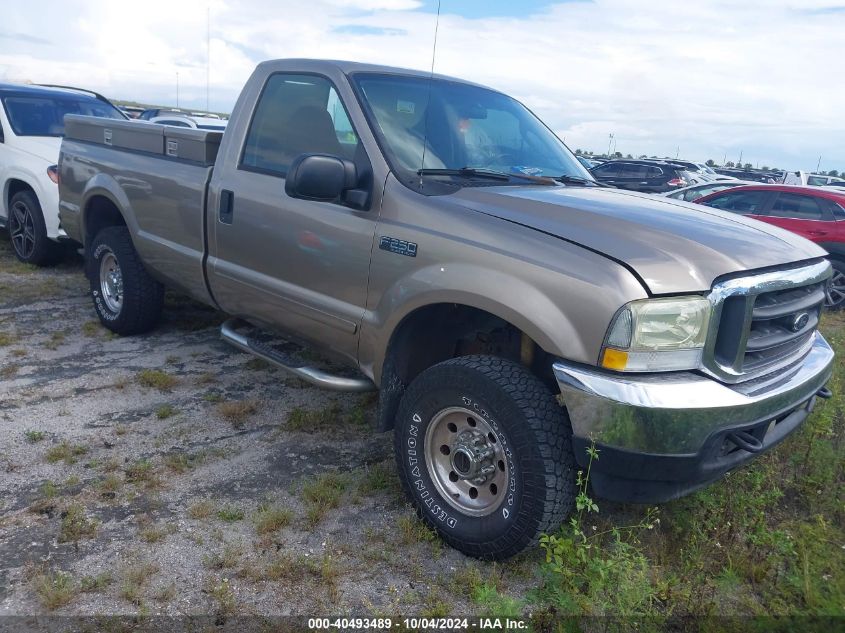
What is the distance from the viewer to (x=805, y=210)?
957cm

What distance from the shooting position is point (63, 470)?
3643mm

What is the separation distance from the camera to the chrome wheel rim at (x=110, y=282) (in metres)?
5.62

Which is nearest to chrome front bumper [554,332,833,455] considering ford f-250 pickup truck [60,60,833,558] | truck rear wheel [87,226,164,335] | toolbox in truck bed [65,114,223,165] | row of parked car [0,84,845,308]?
ford f-250 pickup truck [60,60,833,558]

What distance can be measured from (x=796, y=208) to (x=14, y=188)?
9.44m

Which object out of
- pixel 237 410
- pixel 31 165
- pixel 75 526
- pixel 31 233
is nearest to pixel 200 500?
pixel 75 526

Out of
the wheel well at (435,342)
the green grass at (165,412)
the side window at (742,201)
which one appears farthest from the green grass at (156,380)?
the side window at (742,201)

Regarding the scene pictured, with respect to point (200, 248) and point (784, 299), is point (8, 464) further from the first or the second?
point (784, 299)

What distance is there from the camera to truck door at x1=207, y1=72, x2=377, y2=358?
3566 millimetres

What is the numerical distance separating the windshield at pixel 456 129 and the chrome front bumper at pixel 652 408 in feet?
4.75

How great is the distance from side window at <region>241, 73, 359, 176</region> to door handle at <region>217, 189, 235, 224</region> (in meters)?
0.20

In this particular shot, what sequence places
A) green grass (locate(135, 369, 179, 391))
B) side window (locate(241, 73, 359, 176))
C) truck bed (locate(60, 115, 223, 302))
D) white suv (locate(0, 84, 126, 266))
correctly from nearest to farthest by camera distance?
side window (locate(241, 73, 359, 176))
truck bed (locate(60, 115, 223, 302))
green grass (locate(135, 369, 179, 391))
white suv (locate(0, 84, 126, 266))

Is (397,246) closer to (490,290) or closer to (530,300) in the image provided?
(490,290)

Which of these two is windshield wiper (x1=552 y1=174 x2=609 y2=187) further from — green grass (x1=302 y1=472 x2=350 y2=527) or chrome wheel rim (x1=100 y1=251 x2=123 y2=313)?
chrome wheel rim (x1=100 y1=251 x2=123 y2=313)

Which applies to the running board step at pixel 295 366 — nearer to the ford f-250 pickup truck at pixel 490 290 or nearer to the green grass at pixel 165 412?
the ford f-250 pickup truck at pixel 490 290
